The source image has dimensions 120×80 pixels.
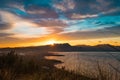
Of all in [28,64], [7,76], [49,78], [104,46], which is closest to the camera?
[104,46]

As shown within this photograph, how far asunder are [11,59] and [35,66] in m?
1.66

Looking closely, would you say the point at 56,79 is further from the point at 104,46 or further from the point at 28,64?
the point at 28,64

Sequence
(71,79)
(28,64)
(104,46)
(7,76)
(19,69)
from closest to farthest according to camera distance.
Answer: (104,46) < (7,76) < (71,79) < (19,69) < (28,64)

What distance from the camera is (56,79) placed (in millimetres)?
7176

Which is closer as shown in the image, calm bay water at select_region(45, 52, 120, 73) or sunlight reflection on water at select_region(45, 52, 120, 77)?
calm bay water at select_region(45, 52, 120, 73)

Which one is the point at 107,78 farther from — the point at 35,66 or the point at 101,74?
the point at 35,66

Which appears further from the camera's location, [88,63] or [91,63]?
[88,63]

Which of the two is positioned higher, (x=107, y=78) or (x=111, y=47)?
(x=111, y=47)

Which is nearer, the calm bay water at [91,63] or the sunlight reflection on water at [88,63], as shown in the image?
the calm bay water at [91,63]

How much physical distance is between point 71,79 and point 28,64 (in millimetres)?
5838

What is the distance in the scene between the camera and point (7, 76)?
6750 mm

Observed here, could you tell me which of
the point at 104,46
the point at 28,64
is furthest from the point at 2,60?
the point at 104,46

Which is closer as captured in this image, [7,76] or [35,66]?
[7,76]

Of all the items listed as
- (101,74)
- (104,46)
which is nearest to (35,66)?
(101,74)
